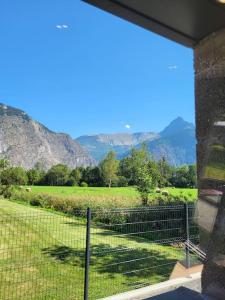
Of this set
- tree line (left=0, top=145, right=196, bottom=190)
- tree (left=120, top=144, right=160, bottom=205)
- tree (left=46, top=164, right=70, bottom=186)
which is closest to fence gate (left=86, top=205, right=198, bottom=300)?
tree (left=120, top=144, right=160, bottom=205)

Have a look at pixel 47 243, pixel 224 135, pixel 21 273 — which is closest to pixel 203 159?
pixel 224 135

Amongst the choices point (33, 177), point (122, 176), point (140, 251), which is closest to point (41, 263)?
point (140, 251)

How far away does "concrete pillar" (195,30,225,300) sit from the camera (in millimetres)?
1405

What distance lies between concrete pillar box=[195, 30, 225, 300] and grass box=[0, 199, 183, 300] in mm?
2951

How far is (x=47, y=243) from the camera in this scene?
25.8 ft

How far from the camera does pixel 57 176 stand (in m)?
55.1

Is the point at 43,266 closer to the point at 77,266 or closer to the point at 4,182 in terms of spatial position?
the point at 77,266

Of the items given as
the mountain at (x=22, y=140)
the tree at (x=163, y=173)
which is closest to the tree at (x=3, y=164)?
the tree at (x=163, y=173)

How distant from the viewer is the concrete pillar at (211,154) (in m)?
1.41

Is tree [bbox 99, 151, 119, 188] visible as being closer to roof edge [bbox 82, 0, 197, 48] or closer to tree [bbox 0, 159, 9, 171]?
tree [bbox 0, 159, 9, 171]

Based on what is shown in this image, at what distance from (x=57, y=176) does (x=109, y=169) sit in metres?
7.98

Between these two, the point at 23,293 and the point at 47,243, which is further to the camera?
the point at 47,243

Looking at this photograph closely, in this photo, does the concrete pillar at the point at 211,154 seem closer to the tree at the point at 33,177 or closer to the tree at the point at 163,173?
the tree at the point at 163,173

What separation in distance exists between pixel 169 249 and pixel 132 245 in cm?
77
